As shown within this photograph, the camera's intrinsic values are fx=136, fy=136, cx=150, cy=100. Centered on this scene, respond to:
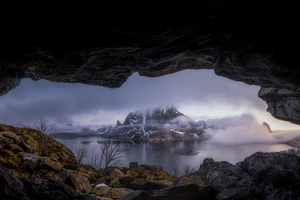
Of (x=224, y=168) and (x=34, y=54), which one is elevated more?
(x=34, y=54)

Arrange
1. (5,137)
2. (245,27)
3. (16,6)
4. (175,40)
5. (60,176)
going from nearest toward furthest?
(16,6) → (245,27) → (175,40) → (60,176) → (5,137)

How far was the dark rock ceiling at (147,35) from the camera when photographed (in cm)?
604

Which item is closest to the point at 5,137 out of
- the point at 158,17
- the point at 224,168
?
the point at 158,17

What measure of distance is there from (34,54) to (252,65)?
14313 millimetres

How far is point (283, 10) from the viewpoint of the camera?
18.8 feet

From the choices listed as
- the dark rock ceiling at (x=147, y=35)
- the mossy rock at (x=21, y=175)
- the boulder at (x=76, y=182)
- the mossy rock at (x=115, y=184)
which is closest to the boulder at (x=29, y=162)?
the mossy rock at (x=21, y=175)

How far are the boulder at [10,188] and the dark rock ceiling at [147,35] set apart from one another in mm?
7248

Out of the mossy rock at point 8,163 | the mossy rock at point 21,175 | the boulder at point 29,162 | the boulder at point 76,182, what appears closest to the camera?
the mossy rock at point 21,175

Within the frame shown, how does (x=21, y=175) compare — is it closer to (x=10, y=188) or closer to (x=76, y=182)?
(x=10, y=188)

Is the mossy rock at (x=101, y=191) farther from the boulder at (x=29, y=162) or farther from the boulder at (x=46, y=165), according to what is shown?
the boulder at (x=29, y=162)

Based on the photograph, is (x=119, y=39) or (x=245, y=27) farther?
(x=119, y=39)

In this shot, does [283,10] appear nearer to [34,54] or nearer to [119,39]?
[119,39]

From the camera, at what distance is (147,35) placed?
7703mm

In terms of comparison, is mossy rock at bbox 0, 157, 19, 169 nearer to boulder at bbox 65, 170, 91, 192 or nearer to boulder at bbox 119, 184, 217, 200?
boulder at bbox 65, 170, 91, 192
